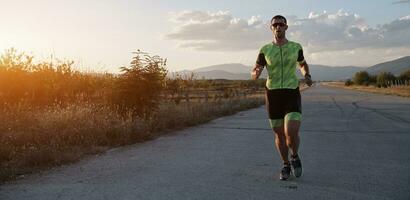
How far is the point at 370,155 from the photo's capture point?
9.31 m

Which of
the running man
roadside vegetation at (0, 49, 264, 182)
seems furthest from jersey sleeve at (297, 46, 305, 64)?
roadside vegetation at (0, 49, 264, 182)

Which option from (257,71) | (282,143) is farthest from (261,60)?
(282,143)

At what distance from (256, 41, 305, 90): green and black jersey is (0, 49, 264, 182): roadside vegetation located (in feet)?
12.5

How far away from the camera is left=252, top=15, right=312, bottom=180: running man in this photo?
22.4ft

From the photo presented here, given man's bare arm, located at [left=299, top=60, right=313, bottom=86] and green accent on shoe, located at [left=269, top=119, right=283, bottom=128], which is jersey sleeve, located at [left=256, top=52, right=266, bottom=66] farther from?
green accent on shoe, located at [left=269, top=119, right=283, bottom=128]

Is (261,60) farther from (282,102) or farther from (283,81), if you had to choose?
(282,102)

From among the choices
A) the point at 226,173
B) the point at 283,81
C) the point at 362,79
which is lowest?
the point at 226,173

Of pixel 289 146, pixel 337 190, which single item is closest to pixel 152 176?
pixel 289 146

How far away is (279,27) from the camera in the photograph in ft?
22.4

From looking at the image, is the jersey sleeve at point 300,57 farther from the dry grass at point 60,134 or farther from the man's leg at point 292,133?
the dry grass at point 60,134

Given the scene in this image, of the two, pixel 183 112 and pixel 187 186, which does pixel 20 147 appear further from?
pixel 183 112

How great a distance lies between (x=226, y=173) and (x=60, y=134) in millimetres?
4495

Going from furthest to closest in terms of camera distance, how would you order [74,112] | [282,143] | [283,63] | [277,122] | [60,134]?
[74,112] → [60,134] → [282,143] → [277,122] → [283,63]

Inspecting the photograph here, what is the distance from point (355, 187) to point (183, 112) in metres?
11.2
